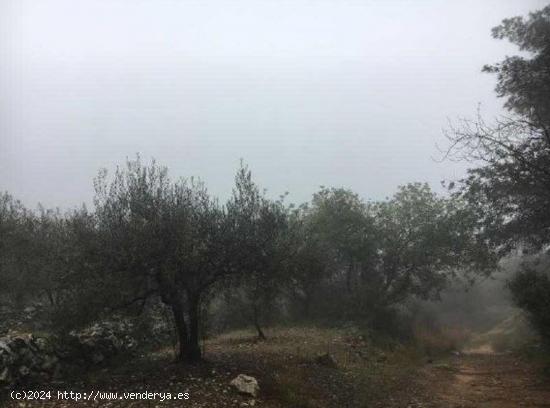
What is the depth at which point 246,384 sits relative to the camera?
14.8 metres

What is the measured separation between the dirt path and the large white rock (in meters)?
5.76

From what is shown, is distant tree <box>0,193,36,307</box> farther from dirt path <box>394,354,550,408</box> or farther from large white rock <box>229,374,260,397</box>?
dirt path <box>394,354,550,408</box>

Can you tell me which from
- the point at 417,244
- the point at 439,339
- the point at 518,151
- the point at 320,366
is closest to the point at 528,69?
the point at 518,151

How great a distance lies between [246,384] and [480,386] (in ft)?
36.8

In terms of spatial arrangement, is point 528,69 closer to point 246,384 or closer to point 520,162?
point 520,162

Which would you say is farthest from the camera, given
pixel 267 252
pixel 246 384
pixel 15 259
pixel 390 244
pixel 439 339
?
pixel 390 244

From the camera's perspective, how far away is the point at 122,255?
15172 mm

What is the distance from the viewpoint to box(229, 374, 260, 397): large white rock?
1446cm

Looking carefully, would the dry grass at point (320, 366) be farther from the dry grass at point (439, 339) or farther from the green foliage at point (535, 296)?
the green foliage at point (535, 296)

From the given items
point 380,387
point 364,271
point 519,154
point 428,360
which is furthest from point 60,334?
point 364,271

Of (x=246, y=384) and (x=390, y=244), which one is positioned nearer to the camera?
(x=246, y=384)

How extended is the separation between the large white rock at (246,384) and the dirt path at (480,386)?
5762 mm

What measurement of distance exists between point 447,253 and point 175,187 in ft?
84.0

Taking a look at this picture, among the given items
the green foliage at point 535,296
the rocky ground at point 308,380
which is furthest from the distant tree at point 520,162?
the rocky ground at point 308,380
